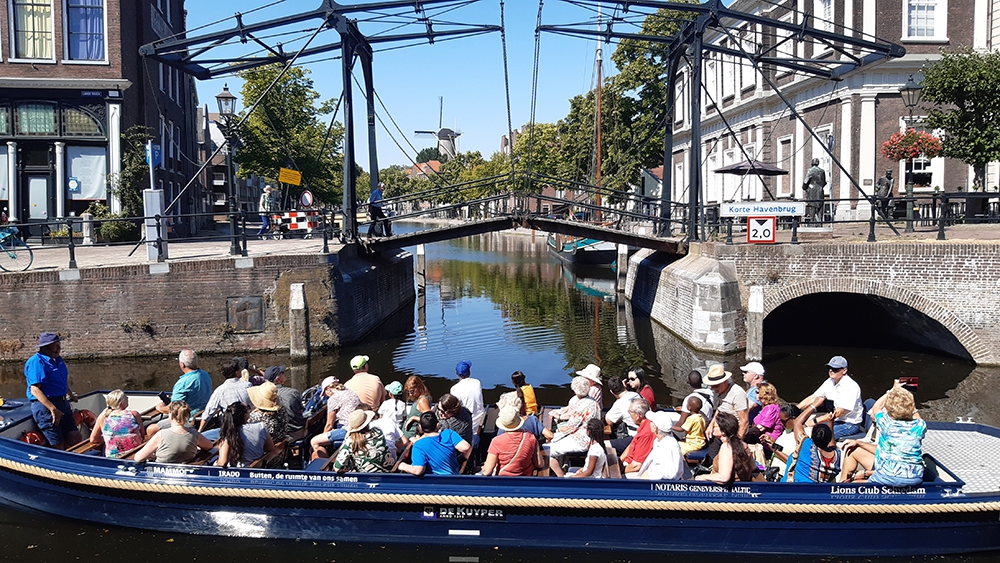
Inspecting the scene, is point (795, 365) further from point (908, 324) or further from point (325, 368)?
point (325, 368)

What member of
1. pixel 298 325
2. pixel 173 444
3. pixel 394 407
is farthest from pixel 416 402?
pixel 298 325

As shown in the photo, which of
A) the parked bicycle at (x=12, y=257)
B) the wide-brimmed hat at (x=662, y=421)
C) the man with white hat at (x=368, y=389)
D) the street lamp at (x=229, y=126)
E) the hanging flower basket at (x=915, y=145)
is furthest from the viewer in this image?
the hanging flower basket at (x=915, y=145)

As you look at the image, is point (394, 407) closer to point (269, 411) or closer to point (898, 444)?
point (269, 411)

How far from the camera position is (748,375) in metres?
9.59

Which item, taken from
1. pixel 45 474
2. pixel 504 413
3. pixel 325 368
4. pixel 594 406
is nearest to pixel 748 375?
pixel 594 406

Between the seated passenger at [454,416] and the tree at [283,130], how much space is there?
2752 centimetres

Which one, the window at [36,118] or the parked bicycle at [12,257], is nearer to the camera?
the parked bicycle at [12,257]

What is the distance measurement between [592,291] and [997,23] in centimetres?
1651

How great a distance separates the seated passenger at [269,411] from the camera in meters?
8.54

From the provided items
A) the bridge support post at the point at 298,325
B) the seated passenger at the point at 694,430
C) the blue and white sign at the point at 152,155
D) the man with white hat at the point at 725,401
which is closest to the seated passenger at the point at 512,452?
the seated passenger at the point at 694,430

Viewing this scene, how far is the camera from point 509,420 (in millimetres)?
7785

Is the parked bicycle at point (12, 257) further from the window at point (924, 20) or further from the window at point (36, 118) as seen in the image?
the window at point (924, 20)

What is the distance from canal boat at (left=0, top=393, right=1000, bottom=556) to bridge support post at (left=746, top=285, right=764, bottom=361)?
315 inches

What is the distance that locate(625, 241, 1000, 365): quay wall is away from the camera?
15.8 meters
